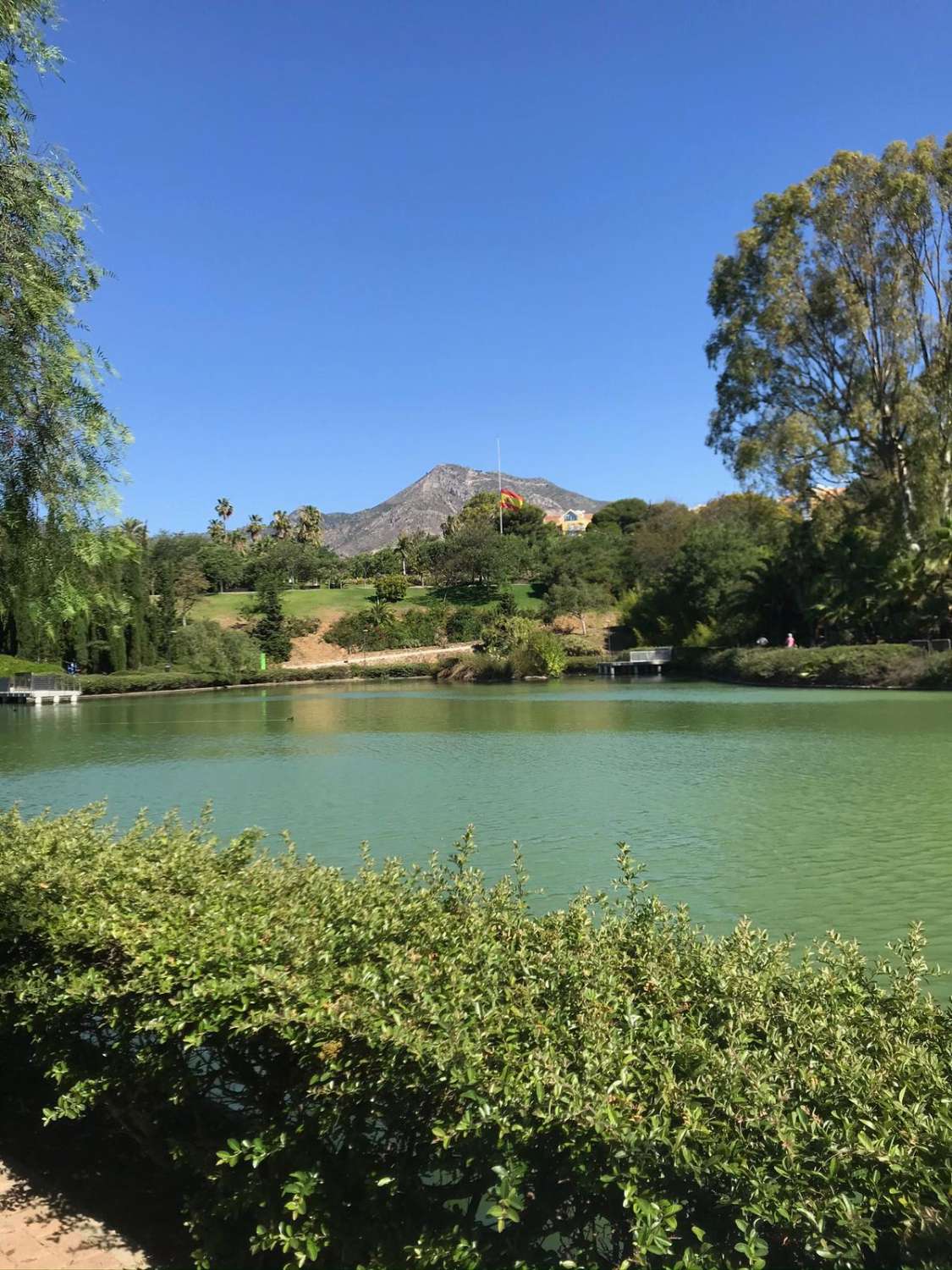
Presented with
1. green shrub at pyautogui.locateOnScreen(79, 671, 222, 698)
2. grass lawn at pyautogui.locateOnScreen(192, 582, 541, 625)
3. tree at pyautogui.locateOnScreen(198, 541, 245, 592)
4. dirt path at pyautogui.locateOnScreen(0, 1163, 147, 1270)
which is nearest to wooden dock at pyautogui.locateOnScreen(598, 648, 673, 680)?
grass lawn at pyautogui.locateOnScreen(192, 582, 541, 625)

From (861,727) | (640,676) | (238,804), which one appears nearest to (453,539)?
(640,676)

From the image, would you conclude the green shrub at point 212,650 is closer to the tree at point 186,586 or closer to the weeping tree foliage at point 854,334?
the tree at point 186,586

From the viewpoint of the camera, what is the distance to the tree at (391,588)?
69.9 metres

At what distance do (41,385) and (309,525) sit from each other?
9566cm

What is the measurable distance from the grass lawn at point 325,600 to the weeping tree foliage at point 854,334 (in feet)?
112

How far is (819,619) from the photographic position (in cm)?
3484

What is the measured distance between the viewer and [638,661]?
44781 millimetres

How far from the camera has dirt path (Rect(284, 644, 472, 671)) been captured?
183ft

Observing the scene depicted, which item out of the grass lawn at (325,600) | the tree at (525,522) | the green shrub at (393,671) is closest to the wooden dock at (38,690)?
the green shrub at (393,671)

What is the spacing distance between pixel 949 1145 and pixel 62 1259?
2350 millimetres

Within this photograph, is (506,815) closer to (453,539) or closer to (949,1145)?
(949,1145)

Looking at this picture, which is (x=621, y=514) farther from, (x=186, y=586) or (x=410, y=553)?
(x=186, y=586)

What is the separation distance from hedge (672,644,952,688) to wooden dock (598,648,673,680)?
746 cm

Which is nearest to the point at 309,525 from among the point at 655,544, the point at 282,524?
the point at 282,524
